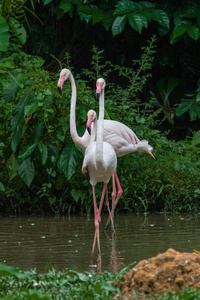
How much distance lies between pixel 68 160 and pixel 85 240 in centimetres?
169

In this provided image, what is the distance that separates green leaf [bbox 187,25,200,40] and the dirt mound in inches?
243

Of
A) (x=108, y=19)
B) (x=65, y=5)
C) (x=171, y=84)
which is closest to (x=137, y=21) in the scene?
(x=108, y=19)

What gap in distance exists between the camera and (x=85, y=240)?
19.7 ft

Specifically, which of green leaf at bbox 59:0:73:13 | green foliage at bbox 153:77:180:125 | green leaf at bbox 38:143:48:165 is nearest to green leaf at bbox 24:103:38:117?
green leaf at bbox 38:143:48:165

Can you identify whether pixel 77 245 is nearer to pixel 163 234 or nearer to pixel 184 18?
pixel 163 234

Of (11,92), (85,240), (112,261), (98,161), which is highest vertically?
(11,92)

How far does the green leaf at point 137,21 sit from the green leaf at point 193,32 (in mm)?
721

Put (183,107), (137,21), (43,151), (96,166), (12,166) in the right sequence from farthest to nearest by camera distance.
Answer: (183,107), (137,21), (12,166), (43,151), (96,166)

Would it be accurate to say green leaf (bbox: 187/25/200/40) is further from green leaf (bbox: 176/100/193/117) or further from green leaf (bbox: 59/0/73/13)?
green leaf (bbox: 59/0/73/13)

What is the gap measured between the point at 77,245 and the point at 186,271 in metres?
2.44

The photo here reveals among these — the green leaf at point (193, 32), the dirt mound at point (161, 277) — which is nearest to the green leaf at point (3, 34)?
the green leaf at point (193, 32)

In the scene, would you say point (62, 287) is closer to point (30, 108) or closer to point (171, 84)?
point (30, 108)

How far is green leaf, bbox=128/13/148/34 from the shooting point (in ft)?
29.1

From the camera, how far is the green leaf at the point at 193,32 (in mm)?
9133
